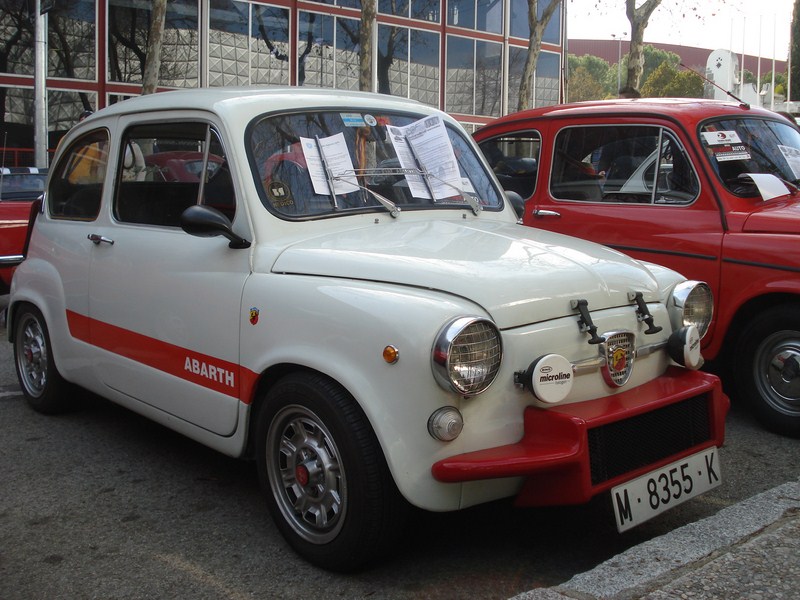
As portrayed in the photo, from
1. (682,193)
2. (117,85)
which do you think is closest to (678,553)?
(682,193)

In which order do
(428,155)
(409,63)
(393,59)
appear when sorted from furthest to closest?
(409,63) < (393,59) < (428,155)

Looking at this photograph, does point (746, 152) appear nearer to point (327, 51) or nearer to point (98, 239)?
point (98, 239)

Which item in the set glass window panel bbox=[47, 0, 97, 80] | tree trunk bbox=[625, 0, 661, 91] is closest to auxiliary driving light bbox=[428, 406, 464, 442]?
tree trunk bbox=[625, 0, 661, 91]

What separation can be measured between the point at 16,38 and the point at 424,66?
11296mm

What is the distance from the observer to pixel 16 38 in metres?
20.2

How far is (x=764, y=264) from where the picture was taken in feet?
16.4

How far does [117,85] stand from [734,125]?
1851cm

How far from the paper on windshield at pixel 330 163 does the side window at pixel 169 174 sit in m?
0.36

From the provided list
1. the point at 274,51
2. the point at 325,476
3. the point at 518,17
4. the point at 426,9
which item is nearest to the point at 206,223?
the point at 325,476

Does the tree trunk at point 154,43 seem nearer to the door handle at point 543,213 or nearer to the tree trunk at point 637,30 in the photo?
the tree trunk at point 637,30

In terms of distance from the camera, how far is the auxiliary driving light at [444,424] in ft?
9.50

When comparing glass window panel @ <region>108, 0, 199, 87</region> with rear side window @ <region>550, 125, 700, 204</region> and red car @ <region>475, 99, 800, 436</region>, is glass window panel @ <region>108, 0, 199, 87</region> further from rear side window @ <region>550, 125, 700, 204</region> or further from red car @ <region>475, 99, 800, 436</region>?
rear side window @ <region>550, 125, 700, 204</region>

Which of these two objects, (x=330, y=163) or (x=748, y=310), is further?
(x=748, y=310)

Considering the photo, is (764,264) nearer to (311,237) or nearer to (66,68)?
(311,237)
